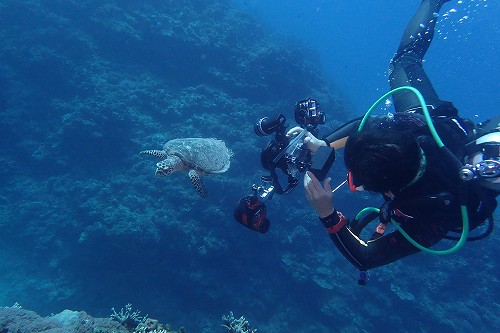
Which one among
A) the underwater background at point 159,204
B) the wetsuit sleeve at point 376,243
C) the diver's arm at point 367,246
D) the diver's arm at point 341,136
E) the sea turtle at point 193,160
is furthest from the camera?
the underwater background at point 159,204

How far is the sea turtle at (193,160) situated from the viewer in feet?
18.4

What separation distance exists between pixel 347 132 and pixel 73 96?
51.8 ft

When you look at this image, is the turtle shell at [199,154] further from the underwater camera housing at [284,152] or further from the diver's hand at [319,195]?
the diver's hand at [319,195]

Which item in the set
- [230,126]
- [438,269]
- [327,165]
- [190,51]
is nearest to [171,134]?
[230,126]

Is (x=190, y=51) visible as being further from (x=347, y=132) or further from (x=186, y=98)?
(x=347, y=132)

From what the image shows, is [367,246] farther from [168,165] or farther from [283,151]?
[168,165]

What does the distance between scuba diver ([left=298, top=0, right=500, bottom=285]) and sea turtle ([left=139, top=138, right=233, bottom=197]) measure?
10.9 ft

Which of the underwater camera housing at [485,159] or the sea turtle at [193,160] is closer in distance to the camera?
the underwater camera housing at [485,159]

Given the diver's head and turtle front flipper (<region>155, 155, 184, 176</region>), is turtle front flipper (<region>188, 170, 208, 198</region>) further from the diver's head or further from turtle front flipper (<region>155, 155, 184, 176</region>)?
the diver's head

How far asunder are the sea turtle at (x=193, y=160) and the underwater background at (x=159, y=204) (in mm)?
5398

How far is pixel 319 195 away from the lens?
2.84 metres

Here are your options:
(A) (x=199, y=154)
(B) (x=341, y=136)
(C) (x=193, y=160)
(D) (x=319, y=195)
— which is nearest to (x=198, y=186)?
(C) (x=193, y=160)

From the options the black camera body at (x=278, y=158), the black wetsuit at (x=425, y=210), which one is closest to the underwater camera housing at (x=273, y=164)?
the black camera body at (x=278, y=158)

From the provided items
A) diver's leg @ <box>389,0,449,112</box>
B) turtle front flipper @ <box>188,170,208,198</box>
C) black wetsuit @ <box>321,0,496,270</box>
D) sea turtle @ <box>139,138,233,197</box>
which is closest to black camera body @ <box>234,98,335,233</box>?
black wetsuit @ <box>321,0,496,270</box>
